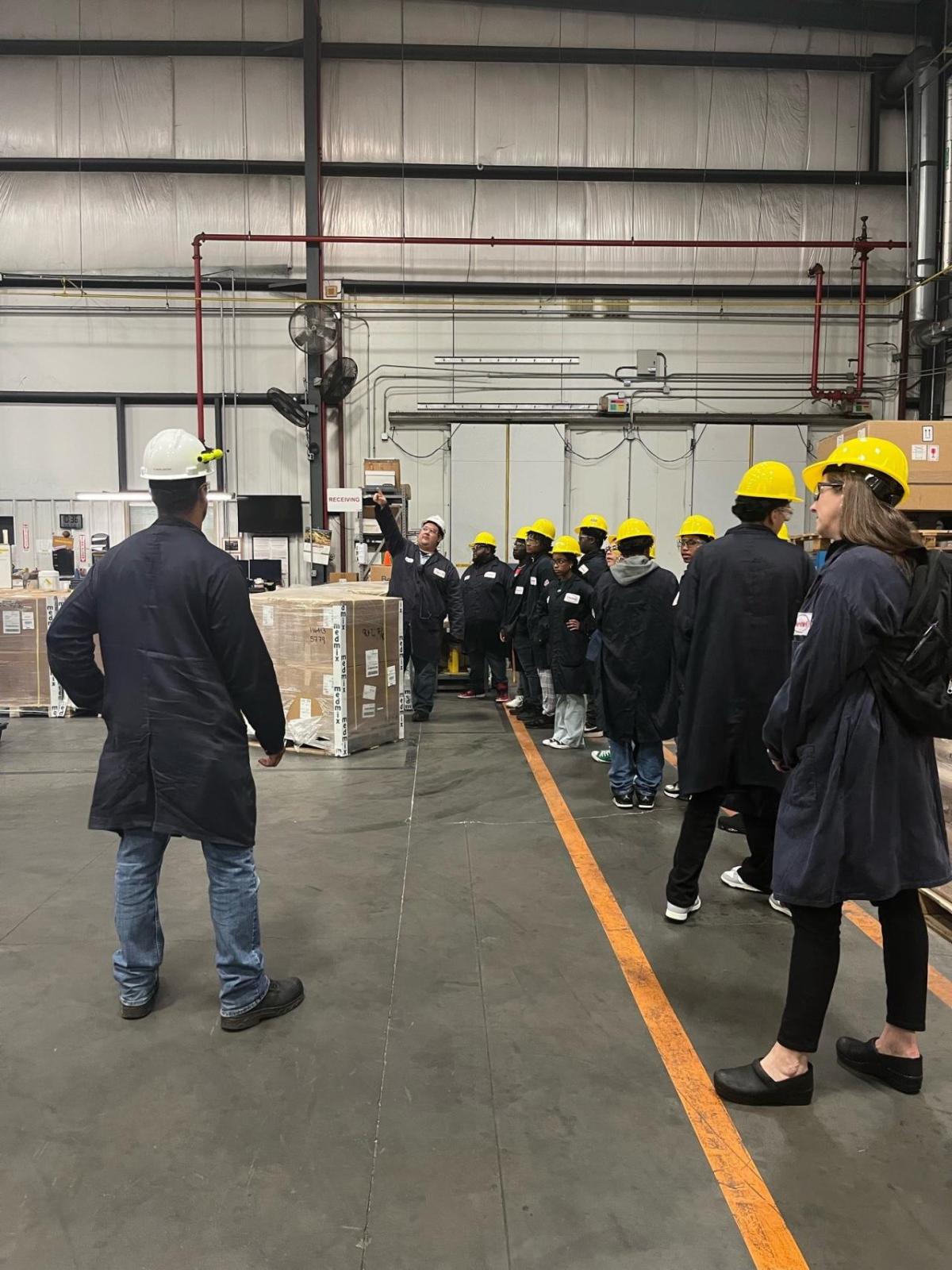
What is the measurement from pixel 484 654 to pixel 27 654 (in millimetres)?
5110

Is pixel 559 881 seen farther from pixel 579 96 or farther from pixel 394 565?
pixel 579 96

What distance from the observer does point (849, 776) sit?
83.0 inches

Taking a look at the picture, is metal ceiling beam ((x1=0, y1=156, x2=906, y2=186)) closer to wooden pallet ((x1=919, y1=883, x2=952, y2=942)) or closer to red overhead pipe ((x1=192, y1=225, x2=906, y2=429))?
red overhead pipe ((x1=192, y1=225, x2=906, y2=429))

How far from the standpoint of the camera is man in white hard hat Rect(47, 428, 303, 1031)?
8.17 feet

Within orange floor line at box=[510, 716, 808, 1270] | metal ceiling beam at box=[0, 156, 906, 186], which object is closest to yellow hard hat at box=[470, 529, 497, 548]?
orange floor line at box=[510, 716, 808, 1270]

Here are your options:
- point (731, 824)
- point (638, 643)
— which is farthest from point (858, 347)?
point (731, 824)

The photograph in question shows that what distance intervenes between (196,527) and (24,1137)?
76.5 inches

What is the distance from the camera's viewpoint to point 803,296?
11211mm

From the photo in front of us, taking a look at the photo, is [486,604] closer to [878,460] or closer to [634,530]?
[634,530]

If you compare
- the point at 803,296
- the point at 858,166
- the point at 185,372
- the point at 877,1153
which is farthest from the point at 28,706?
the point at 858,166

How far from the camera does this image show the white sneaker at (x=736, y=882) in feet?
12.7

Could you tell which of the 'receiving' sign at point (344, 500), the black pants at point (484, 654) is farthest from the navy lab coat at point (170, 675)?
the 'receiving' sign at point (344, 500)

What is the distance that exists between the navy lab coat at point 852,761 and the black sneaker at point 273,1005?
182cm

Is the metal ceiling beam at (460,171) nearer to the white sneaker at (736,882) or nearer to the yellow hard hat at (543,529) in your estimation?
the yellow hard hat at (543,529)
